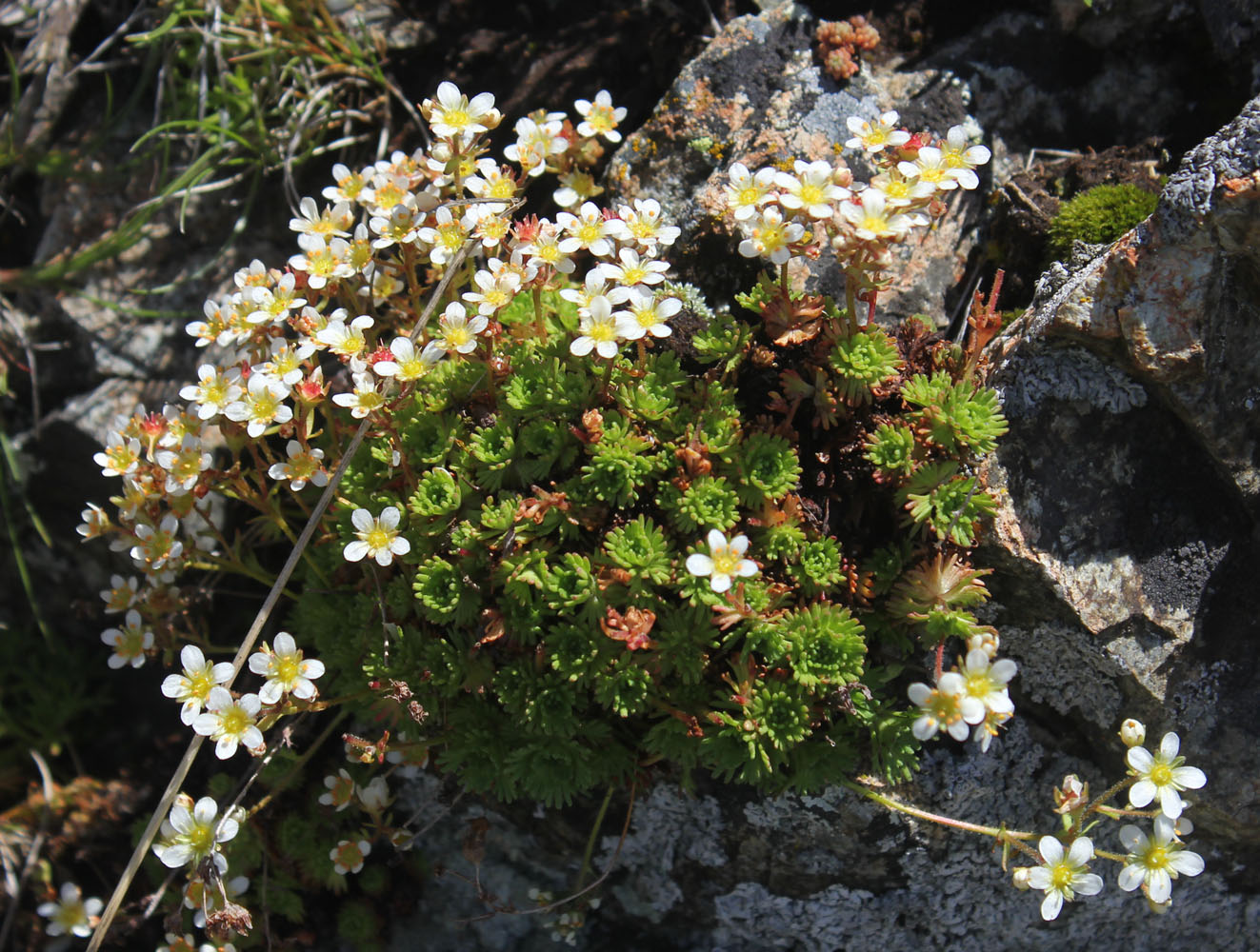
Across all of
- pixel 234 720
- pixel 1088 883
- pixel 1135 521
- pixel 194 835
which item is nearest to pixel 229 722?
pixel 234 720

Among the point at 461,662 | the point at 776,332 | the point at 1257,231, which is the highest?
the point at 1257,231

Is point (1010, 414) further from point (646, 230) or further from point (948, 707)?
point (646, 230)

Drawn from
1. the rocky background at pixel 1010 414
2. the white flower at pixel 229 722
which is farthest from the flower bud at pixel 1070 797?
the white flower at pixel 229 722

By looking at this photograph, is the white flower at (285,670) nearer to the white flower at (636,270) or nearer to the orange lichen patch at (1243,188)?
the white flower at (636,270)

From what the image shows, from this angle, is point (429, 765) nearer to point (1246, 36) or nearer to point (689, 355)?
point (689, 355)

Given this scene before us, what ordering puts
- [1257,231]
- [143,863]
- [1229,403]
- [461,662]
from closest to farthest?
1. [1257,231]
2. [1229,403]
3. [461,662]
4. [143,863]

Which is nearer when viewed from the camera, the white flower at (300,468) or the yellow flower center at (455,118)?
the white flower at (300,468)

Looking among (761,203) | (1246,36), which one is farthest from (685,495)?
(1246,36)
